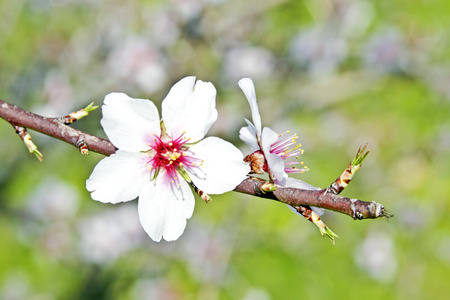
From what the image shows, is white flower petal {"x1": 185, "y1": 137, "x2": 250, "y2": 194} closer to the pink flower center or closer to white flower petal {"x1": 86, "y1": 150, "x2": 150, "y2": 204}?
the pink flower center

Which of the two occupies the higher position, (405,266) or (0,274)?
(405,266)

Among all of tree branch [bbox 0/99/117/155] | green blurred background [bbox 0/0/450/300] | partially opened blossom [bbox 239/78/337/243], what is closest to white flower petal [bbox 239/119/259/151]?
partially opened blossom [bbox 239/78/337/243]

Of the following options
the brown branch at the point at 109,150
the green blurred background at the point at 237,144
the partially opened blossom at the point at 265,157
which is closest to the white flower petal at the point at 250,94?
the partially opened blossom at the point at 265,157

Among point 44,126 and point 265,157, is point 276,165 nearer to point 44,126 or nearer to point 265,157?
point 265,157

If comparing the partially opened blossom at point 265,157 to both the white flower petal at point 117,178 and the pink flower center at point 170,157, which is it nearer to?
the pink flower center at point 170,157

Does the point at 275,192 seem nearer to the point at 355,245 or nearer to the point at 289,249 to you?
the point at 289,249

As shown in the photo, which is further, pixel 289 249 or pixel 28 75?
pixel 289 249

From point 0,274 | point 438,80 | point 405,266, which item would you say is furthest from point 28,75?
point 405,266
